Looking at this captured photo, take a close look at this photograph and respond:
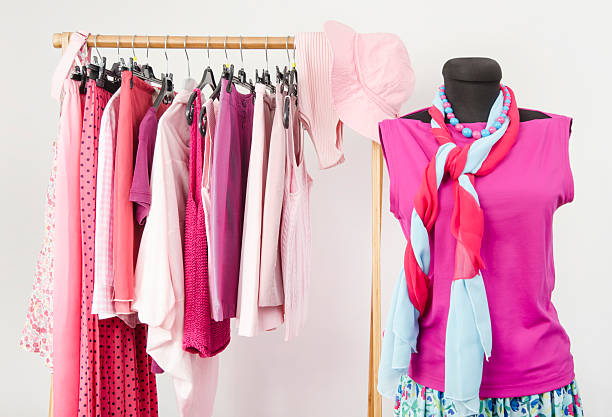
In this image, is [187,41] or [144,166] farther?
[187,41]

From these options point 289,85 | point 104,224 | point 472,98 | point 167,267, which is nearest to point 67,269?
point 104,224

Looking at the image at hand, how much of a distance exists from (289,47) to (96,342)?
1090 mm

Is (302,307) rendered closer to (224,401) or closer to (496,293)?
(496,293)

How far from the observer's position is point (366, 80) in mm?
1581

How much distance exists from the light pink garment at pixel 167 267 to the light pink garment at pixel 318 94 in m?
0.39

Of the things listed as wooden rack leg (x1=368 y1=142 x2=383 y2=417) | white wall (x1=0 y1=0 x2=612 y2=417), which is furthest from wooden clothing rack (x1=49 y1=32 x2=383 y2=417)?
white wall (x1=0 y1=0 x2=612 y2=417)

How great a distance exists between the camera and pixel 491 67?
130 cm

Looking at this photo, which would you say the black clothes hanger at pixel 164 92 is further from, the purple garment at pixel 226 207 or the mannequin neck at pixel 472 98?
the mannequin neck at pixel 472 98

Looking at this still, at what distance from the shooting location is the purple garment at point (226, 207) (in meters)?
1.49

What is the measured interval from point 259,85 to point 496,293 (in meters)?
0.88

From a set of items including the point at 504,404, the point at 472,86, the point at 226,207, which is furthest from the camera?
the point at 226,207

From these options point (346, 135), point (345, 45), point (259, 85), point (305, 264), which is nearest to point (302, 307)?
point (305, 264)

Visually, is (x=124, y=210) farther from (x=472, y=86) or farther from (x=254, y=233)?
(x=472, y=86)

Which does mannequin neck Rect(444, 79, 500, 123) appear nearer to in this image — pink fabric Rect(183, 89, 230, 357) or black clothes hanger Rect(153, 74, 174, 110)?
pink fabric Rect(183, 89, 230, 357)
